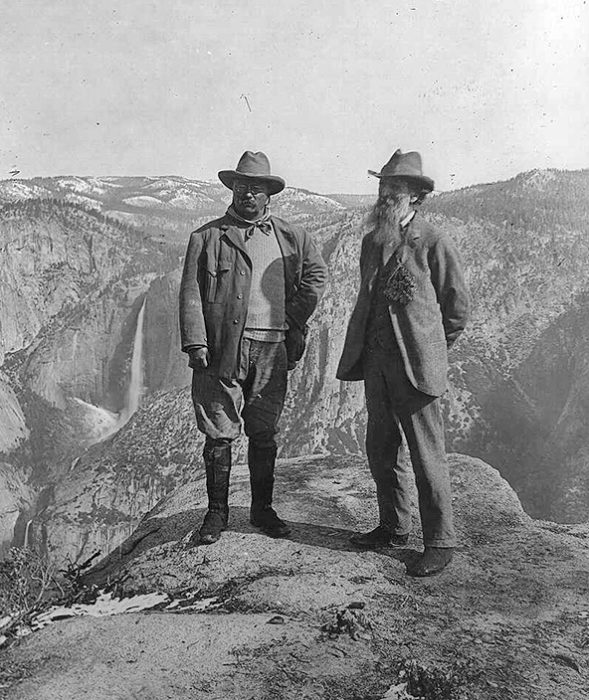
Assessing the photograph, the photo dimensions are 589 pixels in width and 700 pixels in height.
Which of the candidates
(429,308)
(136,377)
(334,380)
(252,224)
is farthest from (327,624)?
(136,377)

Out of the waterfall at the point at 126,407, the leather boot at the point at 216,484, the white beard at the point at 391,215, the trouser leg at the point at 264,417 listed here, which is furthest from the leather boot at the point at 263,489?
the waterfall at the point at 126,407

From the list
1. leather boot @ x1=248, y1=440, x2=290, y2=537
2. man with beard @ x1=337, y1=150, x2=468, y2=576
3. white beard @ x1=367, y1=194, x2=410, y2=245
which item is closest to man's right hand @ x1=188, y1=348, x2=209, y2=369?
leather boot @ x1=248, y1=440, x2=290, y2=537

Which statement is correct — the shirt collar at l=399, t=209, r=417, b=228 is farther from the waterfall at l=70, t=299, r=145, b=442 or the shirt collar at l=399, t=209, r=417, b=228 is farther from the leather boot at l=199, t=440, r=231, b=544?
the waterfall at l=70, t=299, r=145, b=442

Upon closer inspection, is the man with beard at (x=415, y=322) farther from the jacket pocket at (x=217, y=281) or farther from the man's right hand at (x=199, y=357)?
the man's right hand at (x=199, y=357)

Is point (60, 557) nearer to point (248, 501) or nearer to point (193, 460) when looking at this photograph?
point (193, 460)

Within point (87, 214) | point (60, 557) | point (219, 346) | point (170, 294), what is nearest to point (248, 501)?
point (219, 346)

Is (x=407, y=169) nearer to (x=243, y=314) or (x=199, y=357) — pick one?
(x=243, y=314)

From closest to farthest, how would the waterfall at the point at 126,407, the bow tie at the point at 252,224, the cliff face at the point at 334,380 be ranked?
the bow tie at the point at 252,224 < the cliff face at the point at 334,380 < the waterfall at the point at 126,407
